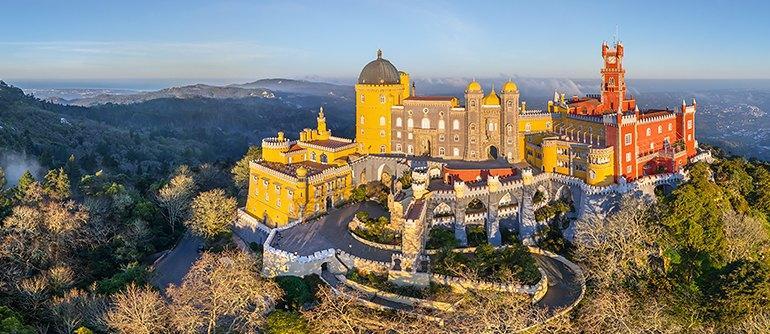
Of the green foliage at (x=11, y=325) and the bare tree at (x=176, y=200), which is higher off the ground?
the bare tree at (x=176, y=200)

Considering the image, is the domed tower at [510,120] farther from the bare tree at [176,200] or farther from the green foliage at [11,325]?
A: the green foliage at [11,325]

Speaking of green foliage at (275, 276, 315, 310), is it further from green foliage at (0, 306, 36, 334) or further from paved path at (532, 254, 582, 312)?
paved path at (532, 254, 582, 312)

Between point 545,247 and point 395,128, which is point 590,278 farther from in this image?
point 395,128

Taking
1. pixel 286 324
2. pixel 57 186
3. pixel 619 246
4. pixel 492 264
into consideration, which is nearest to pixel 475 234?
pixel 492 264

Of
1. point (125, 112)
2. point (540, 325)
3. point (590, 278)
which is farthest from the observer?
point (125, 112)

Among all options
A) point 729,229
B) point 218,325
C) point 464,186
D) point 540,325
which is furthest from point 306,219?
point 729,229

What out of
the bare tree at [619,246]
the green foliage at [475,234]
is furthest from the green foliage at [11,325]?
the bare tree at [619,246]

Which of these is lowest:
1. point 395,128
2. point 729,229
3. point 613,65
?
point 729,229
